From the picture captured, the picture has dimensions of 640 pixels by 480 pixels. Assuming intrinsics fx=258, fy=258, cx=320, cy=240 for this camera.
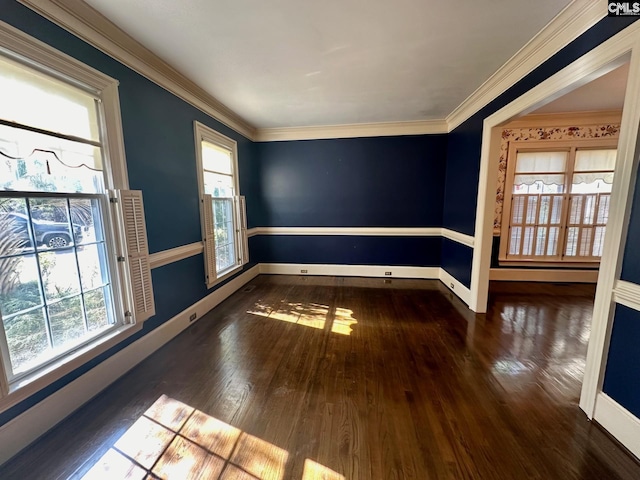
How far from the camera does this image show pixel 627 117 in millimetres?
1477

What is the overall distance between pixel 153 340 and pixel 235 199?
2382mm

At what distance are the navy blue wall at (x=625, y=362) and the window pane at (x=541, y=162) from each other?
3.67m

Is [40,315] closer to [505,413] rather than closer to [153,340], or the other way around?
[153,340]

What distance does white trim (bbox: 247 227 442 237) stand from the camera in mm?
4738

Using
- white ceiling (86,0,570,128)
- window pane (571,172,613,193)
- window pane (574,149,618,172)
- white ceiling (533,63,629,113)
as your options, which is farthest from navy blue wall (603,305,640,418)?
window pane (574,149,618,172)

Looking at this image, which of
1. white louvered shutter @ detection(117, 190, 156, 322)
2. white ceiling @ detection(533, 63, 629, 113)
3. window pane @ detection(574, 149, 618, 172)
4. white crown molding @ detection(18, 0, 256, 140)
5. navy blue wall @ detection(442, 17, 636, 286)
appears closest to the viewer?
white crown molding @ detection(18, 0, 256, 140)

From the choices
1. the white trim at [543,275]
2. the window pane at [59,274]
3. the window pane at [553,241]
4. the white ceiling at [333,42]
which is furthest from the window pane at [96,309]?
the window pane at [553,241]

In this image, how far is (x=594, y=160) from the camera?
420cm

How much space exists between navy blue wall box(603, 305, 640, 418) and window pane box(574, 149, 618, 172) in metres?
4.00

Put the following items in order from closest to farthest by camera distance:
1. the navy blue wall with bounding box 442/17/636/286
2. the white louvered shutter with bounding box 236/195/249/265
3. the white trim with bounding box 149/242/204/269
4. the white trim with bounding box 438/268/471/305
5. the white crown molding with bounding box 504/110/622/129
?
the navy blue wall with bounding box 442/17/636/286 < the white trim with bounding box 149/242/204/269 < the white trim with bounding box 438/268/471/305 < the white crown molding with bounding box 504/110/622/129 < the white louvered shutter with bounding box 236/195/249/265

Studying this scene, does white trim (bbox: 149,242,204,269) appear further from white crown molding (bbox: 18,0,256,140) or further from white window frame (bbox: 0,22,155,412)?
white crown molding (bbox: 18,0,256,140)

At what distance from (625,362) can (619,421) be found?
1.16 feet

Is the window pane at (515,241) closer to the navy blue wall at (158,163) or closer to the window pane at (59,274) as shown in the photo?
the navy blue wall at (158,163)

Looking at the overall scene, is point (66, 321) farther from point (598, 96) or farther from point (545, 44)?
point (598, 96)
